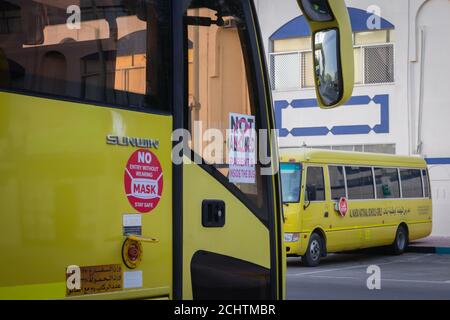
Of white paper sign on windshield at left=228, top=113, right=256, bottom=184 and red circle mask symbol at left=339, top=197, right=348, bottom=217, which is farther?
red circle mask symbol at left=339, top=197, right=348, bottom=217

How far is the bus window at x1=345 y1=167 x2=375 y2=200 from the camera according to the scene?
19.7m

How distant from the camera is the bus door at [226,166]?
422 centimetres

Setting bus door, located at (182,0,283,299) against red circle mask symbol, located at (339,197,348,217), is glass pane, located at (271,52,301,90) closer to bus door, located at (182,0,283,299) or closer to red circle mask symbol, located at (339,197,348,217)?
red circle mask symbol, located at (339,197,348,217)

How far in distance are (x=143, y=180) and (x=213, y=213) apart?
551mm

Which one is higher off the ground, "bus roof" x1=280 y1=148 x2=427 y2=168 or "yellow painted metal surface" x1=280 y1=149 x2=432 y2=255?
"bus roof" x1=280 y1=148 x2=427 y2=168

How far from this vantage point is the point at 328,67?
4656 mm

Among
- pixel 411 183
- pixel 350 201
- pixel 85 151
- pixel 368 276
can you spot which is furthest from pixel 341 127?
pixel 85 151

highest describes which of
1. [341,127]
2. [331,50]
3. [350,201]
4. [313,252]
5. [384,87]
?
[384,87]

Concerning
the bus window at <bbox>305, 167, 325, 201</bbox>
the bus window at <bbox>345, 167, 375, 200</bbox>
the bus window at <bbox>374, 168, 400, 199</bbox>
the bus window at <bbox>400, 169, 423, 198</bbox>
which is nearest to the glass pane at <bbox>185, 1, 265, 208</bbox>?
the bus window at <bbox>305, 167, 325, 201</bbox>

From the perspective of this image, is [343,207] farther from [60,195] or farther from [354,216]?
[60,195]

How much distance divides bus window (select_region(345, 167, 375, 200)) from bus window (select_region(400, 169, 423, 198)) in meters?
1.69

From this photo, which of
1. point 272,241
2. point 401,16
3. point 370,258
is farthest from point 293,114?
point 272,241

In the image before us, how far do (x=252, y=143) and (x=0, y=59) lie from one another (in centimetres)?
164

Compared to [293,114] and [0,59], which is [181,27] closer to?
[0,59]
